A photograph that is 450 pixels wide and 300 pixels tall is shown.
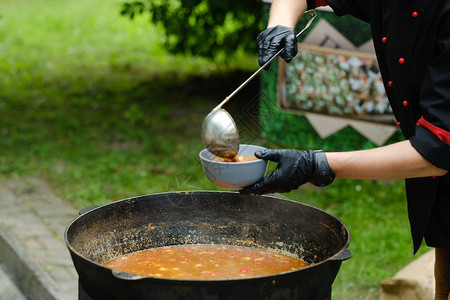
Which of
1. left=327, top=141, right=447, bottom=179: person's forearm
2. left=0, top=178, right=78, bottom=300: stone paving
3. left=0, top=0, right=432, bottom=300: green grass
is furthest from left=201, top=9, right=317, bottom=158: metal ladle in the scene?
left=0, top=178, right=78, bottom=300: stone paving

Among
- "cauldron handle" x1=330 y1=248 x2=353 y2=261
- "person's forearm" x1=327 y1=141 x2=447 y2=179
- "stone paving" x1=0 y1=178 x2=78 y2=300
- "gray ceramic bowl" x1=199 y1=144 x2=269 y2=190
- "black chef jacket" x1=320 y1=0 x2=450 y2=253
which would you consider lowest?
"stone paving" x1=0 y1=178 x2=78 y2=300

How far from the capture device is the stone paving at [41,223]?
14.1 feet

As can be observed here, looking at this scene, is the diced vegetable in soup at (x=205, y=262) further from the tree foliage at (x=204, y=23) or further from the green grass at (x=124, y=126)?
the tree foliage at (x=204, y=23)

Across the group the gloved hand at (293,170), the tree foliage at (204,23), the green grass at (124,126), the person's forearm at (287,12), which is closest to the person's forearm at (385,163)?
the gloved hand at (293,170)

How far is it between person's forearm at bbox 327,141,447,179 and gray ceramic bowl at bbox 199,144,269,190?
253 mm

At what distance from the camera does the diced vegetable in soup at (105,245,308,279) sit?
251 cm

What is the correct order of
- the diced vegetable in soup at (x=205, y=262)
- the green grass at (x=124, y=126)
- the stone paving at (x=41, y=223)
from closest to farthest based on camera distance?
the diced vegetable in soup at (x=205, y=262)
the stone paving at (x=41, y=223)
the green grass at (x=124, y=126)

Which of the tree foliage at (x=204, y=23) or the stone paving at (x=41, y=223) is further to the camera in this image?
the tree foliage at (x=204, y=23)

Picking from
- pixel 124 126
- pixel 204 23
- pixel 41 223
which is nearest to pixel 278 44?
pixel 41 223

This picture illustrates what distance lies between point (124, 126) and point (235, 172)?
213 inches

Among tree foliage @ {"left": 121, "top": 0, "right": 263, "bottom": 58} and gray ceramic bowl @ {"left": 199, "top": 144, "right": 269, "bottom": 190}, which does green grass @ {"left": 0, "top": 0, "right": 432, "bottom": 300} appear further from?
gray ceramic bowl @ {"left": 199, "top": 144, "right": 269, "bottom": 190}

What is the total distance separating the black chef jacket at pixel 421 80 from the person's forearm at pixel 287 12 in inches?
6.6

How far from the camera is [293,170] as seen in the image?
222cm

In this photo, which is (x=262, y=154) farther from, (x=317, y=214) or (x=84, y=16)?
(x=84, y=16)
